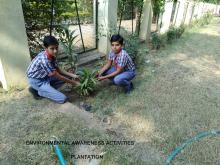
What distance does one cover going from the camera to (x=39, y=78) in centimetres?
301

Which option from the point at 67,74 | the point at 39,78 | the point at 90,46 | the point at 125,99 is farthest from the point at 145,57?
the point at 39,78

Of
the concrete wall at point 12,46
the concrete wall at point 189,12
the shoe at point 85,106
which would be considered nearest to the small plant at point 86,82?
the shoe at point 85,106

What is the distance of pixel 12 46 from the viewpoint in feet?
10.2

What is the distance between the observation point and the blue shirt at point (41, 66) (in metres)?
2.81

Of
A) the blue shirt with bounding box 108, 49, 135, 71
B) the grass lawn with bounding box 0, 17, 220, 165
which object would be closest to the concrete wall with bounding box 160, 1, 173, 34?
the grass lawn with bounding box 0, 17, 220, 165

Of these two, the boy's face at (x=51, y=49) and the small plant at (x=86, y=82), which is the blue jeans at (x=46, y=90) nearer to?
the small plant at (x=86, y=82)

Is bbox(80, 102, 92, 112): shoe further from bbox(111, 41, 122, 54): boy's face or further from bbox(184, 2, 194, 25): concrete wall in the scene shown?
bbox(184, 2, 194, 25): concrete wall

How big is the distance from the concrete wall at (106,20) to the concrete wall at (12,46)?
2161 mm

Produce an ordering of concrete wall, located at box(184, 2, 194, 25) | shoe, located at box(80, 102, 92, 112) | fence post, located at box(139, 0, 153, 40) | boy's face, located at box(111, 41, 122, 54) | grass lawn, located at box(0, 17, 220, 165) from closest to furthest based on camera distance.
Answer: grass lawn, located at box(0, 17, 220, 165)
shoe, located at box(80, 102, 92, 112)
boy's face, located at box(111, 41, 122, 54)
fence post, located at box(139, 0, 153, 40)
concrete wall, located at box(184, 2, 194, 25)

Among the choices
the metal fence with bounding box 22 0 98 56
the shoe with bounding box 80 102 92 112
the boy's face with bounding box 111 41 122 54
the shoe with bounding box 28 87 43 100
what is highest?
the metal fence with bounding box 22 0 98 56

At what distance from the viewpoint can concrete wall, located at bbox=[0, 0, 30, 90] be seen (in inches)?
114

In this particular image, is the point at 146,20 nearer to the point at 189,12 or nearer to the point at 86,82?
the point at 86,82

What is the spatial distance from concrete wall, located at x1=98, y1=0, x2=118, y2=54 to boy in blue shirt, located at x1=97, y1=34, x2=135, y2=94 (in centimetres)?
163

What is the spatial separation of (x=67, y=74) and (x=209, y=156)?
7.40 ft
